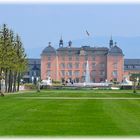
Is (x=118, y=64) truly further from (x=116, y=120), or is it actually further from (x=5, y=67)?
(x=116, y=120)

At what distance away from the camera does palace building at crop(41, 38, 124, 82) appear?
157125 mm

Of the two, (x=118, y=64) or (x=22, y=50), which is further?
(x=118, y=64)

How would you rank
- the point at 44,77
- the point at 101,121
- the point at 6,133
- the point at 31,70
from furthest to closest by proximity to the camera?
1. the point at 31,70
2. the point at 44,77
3. the point at 101,121
4. the point at 6,133

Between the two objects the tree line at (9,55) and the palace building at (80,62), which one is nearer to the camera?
the tree line at (9,55)

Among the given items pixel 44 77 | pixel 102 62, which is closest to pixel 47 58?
pixel 44 77

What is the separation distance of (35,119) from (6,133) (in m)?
4.42

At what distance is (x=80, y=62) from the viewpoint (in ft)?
521

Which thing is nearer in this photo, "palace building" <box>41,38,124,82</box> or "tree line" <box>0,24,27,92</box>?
"tree line" <box>0,24,27,92</box>

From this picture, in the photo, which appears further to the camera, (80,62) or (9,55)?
(80,62)

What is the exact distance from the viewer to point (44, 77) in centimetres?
15475

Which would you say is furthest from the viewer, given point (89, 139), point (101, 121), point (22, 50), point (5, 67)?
point (22, 50)

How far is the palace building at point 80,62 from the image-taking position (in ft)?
516

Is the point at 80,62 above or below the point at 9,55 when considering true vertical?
above

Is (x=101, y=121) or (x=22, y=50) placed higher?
(x=22, y=50)
